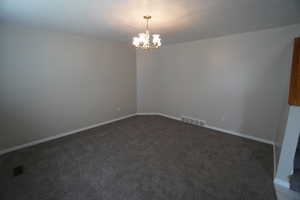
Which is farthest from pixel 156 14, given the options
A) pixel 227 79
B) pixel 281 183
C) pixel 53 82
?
pixel 281 183

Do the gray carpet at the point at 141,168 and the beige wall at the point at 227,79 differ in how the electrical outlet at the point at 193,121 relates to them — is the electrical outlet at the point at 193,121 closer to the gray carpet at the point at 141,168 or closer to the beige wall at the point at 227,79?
the beige wall at the point at 227,79

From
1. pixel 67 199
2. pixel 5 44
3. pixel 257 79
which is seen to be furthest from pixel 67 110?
pixel 257 79

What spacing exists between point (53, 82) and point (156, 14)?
8.46 ft

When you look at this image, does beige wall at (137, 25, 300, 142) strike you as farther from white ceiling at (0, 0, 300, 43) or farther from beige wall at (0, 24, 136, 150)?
beige wall at (0, 24, 136, 150)

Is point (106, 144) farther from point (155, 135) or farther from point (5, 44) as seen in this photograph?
point (5, 44)

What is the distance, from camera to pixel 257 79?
9.67 ft

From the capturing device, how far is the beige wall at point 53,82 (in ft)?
8.43

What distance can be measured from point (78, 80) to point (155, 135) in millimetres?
2316

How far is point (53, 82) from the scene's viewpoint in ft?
10.1

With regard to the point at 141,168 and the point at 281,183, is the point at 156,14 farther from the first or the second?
the point at 281,183

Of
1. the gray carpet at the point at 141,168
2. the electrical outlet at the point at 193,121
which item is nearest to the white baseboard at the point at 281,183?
the gray carpet at the point at 141,168

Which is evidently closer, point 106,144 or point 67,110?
point 106,144

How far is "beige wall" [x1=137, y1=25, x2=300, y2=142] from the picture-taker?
2.74m

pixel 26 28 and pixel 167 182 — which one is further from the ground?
pixel 26 28
